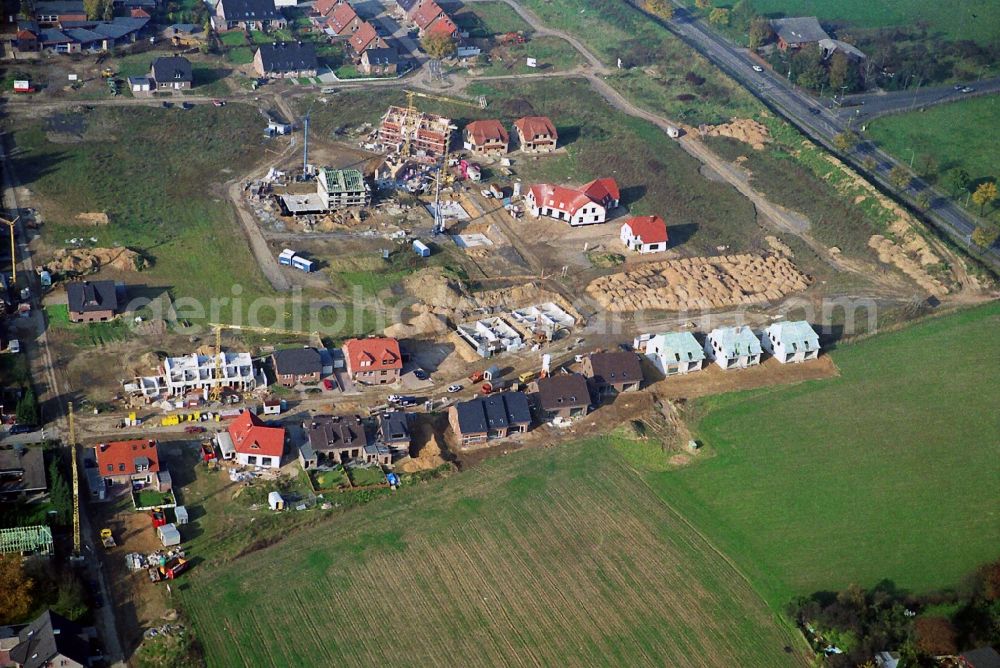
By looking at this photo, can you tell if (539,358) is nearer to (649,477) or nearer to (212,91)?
(649,477)

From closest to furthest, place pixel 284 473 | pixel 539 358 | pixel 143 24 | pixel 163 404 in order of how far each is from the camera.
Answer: pixel 284 473, pixel 163 404, pixel 539 358, pixel 143 24

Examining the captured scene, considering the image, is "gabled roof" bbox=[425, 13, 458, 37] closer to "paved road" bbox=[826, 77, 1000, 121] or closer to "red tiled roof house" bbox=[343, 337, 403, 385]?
"paved road" bbox=[826, 77, 1000, 121]

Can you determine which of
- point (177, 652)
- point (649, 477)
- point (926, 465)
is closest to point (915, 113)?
point (926, 465)

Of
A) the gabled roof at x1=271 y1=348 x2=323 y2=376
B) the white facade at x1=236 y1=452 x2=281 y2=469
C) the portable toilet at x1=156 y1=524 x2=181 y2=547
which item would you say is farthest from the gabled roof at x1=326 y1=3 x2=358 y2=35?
the portable toilet at x1=156 y1=524 x2=181 y2=547

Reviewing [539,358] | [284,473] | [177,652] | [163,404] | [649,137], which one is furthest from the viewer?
[649,137]

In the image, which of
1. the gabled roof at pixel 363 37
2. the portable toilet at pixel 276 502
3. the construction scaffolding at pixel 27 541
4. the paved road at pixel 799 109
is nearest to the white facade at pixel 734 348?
the paved road at pixel 799 109

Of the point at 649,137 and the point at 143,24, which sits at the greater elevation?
the point at 143,24

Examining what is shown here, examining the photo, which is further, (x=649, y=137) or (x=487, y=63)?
(x=487, y=63)
